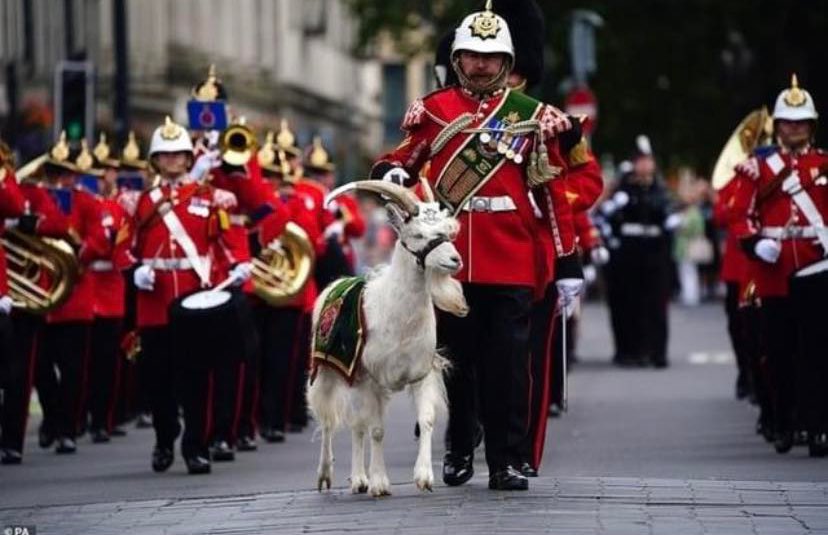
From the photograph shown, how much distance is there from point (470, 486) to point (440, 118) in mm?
1808

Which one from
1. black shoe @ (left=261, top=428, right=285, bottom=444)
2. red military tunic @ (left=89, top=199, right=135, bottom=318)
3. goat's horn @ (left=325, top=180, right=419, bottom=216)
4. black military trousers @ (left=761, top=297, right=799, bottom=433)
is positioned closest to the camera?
goat's horn @ (left=325, top=180, right=419, bottom=216)

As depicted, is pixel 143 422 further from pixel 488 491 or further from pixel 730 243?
pixel 488 491

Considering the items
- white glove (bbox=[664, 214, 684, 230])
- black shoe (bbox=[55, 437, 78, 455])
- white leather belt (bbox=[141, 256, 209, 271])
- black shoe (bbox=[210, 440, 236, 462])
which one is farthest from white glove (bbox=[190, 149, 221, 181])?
white glove (bbox=[664, 214, 684, 230])

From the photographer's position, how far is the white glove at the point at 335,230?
23.2m

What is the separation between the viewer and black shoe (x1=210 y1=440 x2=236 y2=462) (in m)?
18.4

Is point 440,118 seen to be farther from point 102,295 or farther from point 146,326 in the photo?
point 102,295

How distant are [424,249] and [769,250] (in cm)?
400

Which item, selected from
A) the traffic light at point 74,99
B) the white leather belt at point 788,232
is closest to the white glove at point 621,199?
the traffic light at point 74,99

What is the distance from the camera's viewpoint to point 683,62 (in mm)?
53969

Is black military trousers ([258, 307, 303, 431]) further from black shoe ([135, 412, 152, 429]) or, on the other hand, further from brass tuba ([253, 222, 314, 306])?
black shoe ([135, 412, 152, 429])

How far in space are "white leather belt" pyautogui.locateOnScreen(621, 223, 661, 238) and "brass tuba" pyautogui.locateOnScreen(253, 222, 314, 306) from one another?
8.93 m

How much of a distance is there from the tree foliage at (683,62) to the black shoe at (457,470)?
29853mm

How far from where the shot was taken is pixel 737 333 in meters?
22.3

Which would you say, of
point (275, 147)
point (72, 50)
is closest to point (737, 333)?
point (275, 147)
